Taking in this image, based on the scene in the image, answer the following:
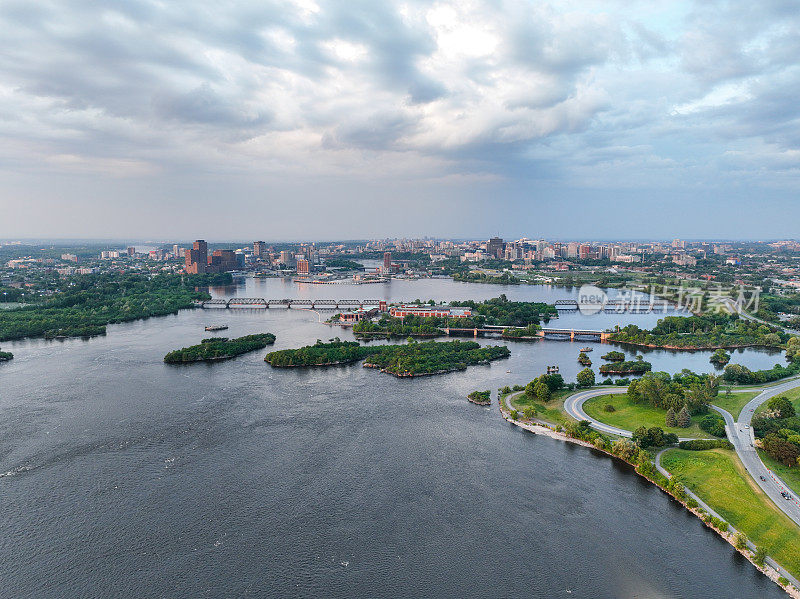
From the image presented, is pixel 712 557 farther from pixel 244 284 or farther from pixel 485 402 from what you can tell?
pixel 244 284

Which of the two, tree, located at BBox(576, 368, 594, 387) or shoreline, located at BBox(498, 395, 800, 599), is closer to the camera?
shoreline, located at BBox(498, 395, 800, 599)

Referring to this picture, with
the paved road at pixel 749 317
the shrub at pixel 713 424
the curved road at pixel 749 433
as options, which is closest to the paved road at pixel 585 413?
the curved road at pixel 749 433

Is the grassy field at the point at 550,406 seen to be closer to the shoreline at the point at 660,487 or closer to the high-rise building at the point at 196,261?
Answer: the shoreline at the point at 660,487

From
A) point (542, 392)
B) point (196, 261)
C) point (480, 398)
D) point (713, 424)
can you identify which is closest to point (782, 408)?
point (713, 424)

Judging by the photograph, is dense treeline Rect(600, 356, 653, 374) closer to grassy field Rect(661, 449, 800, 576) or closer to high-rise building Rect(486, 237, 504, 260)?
grassy field Rect(661, 449, 800, 576)

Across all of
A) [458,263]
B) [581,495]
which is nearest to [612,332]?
[581,495]

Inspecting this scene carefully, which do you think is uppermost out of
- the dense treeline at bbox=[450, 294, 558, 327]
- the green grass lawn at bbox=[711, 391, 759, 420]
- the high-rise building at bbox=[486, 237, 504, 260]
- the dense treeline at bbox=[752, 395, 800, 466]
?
the high-rise building at bbox=[486, 237, 504, 260]

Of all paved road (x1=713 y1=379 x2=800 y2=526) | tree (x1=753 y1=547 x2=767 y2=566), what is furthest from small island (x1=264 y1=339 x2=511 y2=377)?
tree (x1=753 y1=547 x2=767 y2=566)
